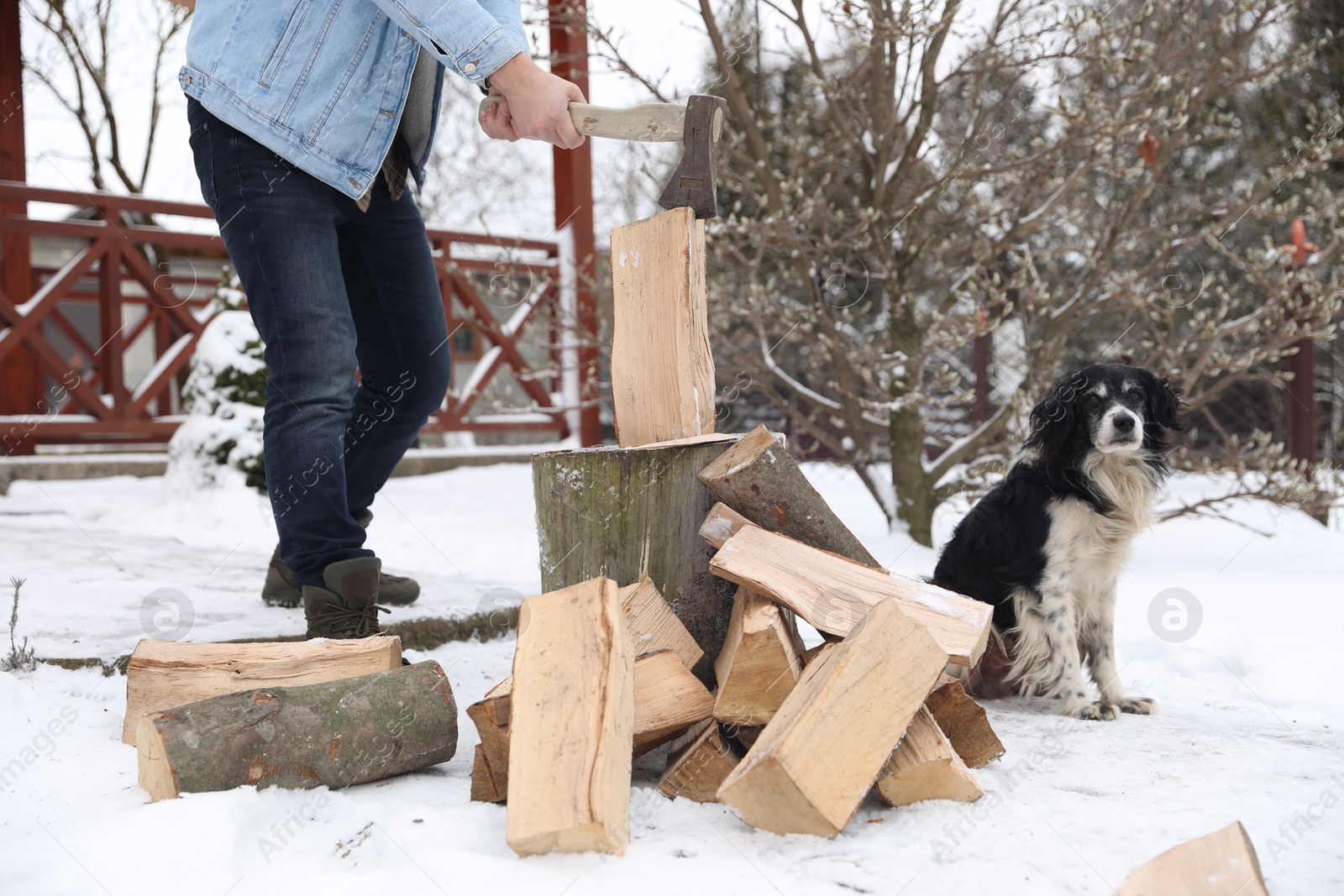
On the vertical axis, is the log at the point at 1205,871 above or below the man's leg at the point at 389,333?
below

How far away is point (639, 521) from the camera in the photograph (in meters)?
1.97

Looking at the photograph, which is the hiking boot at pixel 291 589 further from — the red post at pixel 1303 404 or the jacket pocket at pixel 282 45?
the red post at pixel 1303 404

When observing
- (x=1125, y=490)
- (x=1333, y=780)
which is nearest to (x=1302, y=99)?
(x=1125, y=490)

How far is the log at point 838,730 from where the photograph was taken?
1.42 meters

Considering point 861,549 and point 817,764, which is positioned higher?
point 861,549

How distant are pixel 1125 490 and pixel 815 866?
1725mm

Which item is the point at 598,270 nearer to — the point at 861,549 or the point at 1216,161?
the point at 861,549

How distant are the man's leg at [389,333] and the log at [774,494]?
98 centimetres

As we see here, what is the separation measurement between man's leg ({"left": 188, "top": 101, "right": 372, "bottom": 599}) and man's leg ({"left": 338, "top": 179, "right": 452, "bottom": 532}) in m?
0.26

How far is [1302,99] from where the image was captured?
11.6 meters

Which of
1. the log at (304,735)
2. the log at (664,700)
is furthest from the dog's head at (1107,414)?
the log at (304,735)

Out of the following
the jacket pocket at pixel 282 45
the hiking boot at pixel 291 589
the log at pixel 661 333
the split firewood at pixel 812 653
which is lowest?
the hiking boot at pixel 291 589

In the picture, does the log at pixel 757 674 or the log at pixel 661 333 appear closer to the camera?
the log at pixel 757 674

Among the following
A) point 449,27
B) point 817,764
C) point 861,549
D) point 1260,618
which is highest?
point 449,27
